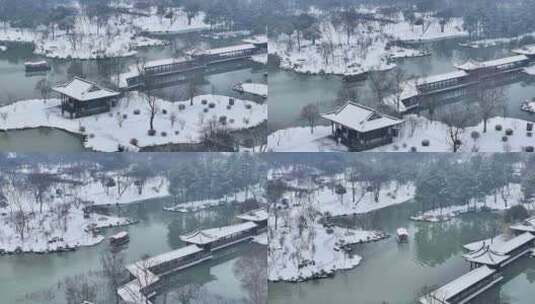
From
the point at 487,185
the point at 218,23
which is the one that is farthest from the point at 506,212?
the point at 218,23

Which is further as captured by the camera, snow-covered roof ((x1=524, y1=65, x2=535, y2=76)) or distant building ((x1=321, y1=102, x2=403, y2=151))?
snow-covered roof ((x1=524, y1=65, x2=535, y2=76))

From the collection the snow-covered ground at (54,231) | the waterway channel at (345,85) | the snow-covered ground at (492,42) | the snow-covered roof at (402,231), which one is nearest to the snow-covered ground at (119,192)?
the snow-covered ground at (54,231)

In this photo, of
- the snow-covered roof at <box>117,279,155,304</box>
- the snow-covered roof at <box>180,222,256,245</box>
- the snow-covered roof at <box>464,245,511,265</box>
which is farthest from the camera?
the snow-covered roof at <box>180,222,256,245</box>

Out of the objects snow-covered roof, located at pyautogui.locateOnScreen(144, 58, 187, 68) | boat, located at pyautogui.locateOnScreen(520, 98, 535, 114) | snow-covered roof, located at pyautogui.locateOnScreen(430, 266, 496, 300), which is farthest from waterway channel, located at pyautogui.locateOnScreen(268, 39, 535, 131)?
snow-covered roof, located at pyautogui.locateOnScreen(430, 266, 496, 300)

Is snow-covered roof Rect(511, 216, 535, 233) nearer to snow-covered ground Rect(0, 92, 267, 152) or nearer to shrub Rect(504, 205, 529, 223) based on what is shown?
shrub Rect(504, 205, 529, 223)

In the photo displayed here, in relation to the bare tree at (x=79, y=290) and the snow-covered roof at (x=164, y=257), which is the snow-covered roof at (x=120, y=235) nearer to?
the snow-covered roof at (x=164, y=257)

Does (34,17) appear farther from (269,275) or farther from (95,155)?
(269,275)
